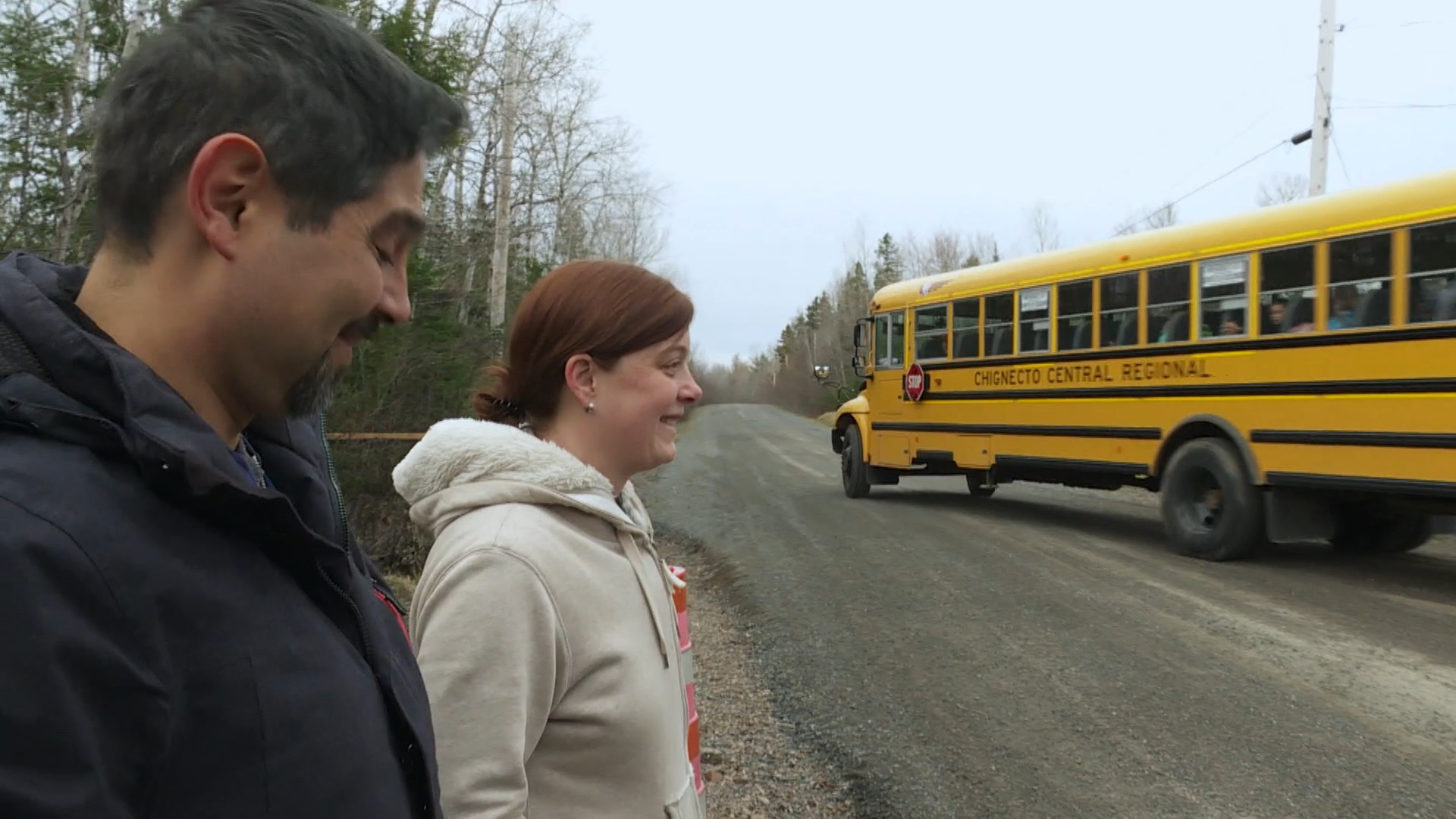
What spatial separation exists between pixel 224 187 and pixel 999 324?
1083 cm

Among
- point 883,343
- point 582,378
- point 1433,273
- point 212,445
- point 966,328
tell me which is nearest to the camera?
point 212,445

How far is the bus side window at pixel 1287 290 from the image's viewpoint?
7.73 metres

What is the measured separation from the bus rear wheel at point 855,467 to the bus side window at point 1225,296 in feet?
18.1

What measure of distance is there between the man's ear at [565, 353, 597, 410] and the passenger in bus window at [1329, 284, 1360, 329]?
7.55 metres

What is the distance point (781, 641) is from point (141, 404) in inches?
217

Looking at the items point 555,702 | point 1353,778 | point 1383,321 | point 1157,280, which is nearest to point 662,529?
point 1157,280

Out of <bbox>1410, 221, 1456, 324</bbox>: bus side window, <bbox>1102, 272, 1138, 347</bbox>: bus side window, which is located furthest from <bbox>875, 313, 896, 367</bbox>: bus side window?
<bbox>1410, 221, 1456, 324</bbox>: bus side window

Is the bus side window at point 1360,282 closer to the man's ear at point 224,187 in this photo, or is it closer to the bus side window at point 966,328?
the bus side window at point 966,328

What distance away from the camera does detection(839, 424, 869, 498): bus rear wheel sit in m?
13.4

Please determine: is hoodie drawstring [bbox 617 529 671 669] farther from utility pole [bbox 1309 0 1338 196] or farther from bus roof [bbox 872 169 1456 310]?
utility pole [bbox 1309 0 1338 196]

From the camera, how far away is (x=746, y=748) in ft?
14.5

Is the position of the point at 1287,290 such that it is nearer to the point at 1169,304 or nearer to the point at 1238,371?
the point at 1238,371

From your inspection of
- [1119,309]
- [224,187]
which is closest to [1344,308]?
[1119,309]

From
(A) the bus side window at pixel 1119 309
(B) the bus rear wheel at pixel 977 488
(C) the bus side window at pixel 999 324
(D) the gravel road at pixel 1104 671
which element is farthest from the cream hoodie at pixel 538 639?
(B) the bus rear wheel at pixel 977 488
